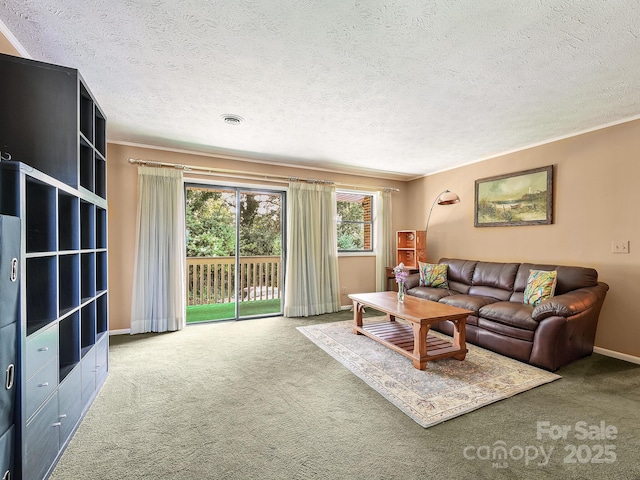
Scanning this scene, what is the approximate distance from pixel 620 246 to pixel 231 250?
4919 millimetres

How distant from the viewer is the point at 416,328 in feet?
8.93

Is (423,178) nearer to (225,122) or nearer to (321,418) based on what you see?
(225,122)

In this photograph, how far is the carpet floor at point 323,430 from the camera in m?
1.56

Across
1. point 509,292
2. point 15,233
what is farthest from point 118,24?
point 509,292

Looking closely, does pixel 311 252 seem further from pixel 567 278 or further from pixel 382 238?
pixel 567 278

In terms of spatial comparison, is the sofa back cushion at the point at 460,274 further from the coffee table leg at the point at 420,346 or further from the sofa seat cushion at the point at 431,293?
the coffee table leg at the point at 420,346

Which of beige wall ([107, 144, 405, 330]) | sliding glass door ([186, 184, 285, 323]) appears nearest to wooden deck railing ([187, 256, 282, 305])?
sliding glass door ([186, 184, 285, 323])

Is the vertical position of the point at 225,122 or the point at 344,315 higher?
the point at 225,122

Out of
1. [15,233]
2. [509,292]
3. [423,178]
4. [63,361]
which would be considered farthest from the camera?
[423,178]

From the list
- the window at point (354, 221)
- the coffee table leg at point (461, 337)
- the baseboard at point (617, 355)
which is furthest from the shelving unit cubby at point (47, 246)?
the baseboard at point (617, 355)

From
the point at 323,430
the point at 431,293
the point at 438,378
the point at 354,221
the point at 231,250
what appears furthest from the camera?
the point at 354,221

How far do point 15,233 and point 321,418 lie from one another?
1.96 metres

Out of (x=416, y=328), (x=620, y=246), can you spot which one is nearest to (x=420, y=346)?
(x=416, y=328)

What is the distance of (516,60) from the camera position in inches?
79.7
